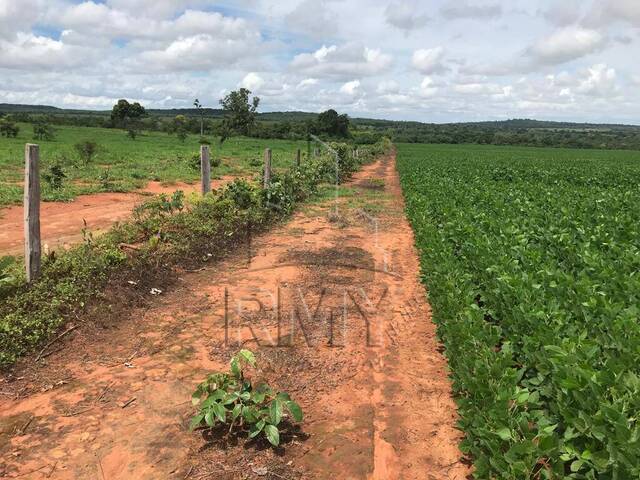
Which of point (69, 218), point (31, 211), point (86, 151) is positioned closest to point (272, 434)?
point (31, 211)

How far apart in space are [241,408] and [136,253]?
166 inches

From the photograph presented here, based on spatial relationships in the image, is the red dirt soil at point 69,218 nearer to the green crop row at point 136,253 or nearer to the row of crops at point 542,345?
the green crop row at point 136,253

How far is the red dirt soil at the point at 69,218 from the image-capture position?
27.4 ft

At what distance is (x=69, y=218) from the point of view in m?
10.6

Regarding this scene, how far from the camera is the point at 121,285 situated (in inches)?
235

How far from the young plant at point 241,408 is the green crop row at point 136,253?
2.09 meters

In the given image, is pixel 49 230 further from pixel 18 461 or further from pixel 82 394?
pixel 18 461

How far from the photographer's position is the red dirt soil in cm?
834

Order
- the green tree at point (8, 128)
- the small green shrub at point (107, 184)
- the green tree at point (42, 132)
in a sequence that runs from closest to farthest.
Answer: the small green shrub at point (107, 184)
the green tree at point (42, 132)
the green tree at point (8, 128)

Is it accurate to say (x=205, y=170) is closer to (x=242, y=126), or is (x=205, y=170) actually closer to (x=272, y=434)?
(x=272, y=434)

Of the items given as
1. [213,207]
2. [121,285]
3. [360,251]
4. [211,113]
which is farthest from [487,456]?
[211,113]

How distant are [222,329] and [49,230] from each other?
5810 millimetres

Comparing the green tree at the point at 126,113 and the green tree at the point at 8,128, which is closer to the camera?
the green tree at the point at 8,128

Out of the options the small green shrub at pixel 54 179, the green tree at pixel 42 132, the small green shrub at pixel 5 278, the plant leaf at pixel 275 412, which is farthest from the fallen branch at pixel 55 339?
the green tree at pixel 42 132
